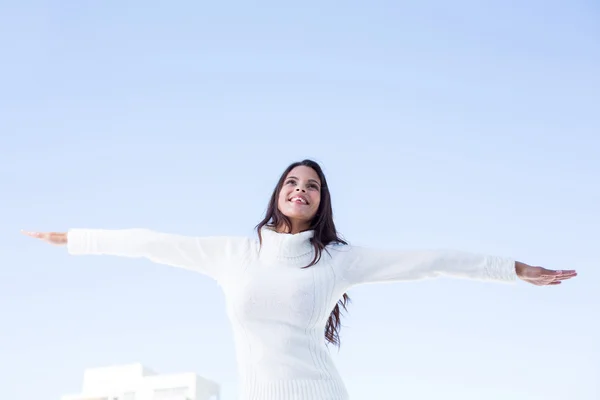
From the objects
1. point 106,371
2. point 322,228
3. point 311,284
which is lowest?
point 106,371

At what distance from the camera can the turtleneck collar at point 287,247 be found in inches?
81.3

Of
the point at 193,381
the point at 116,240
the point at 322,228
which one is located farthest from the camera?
the point at 193,381

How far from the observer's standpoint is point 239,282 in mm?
2012

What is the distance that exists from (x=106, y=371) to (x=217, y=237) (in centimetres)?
771

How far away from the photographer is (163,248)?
2047 mm

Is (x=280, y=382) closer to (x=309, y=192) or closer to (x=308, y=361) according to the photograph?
(x=308, y=361)

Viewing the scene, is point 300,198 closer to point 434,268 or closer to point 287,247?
point 287,247

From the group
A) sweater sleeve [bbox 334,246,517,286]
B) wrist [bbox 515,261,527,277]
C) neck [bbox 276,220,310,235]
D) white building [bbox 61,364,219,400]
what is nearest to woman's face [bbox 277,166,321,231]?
neck [bbox 276,220,310,235]

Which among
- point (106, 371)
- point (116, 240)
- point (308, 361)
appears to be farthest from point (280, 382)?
point (106, 371)

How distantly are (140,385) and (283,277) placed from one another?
23.8 ft

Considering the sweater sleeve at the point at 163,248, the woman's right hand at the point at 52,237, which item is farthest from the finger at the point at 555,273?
the woman's right hand at the point at 52,237

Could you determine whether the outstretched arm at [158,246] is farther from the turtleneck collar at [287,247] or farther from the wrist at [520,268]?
the wrist at [520,268]

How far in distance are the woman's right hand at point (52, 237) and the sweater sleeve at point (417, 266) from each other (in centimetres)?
74

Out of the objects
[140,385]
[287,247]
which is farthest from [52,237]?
[140,385]
